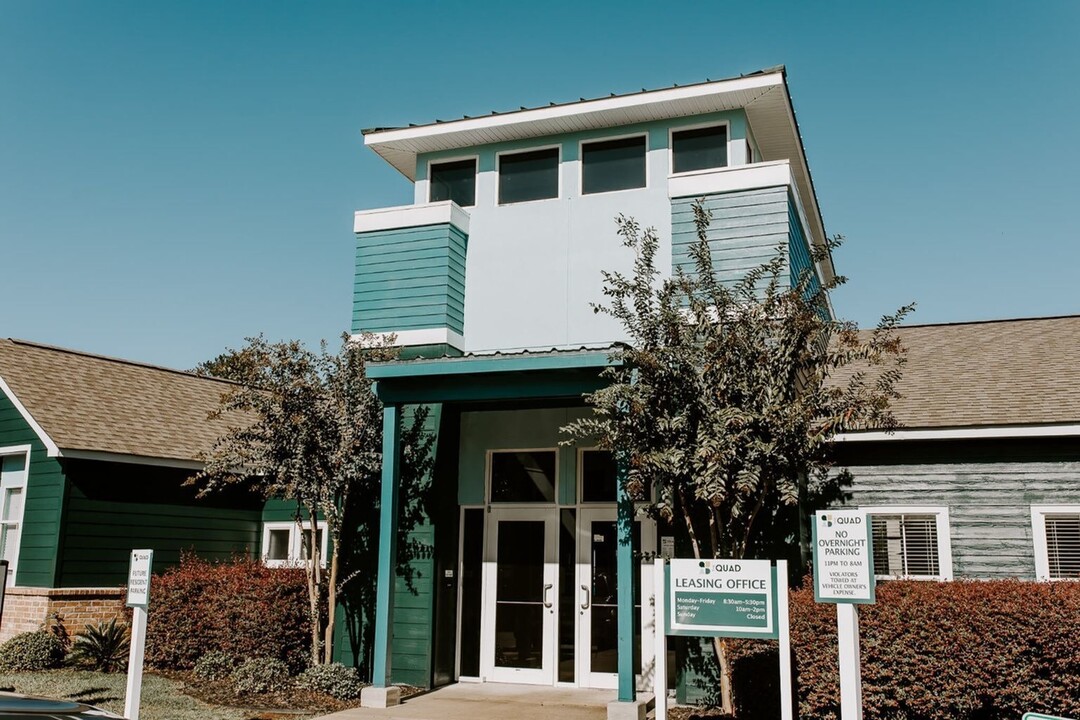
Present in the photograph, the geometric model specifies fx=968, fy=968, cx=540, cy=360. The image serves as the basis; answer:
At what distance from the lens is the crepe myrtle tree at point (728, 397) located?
9.88 m

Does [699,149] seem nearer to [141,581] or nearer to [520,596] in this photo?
[520,596]

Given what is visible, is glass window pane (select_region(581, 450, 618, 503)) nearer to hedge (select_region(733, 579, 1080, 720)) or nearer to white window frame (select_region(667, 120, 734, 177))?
hedge (select_region(733, 579, 1080, 720))

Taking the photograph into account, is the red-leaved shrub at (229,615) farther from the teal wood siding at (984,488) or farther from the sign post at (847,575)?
the sign post at (847,575)

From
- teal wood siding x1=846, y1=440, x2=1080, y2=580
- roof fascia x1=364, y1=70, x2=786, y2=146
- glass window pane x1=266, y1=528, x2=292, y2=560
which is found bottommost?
glass window pane x1=266, y1=528, x2=292, y2=560

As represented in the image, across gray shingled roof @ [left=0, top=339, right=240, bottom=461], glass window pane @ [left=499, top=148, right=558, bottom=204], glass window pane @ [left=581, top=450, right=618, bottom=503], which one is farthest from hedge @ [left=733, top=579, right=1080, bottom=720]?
gray shingled roof @ [left=0, top=339, right=240, bottom=461]

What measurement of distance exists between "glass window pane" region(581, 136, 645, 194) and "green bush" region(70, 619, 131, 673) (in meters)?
9.68

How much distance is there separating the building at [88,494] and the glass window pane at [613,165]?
7670 millimetres

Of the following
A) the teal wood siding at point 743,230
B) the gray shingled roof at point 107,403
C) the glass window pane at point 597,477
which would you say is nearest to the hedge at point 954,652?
the glass window pane at point 597,477

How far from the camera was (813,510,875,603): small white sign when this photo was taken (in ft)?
24.9

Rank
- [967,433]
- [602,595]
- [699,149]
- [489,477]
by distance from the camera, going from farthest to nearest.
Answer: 1. [699,149]
2. [489,477]
3. [602,595]
4. [967,433]

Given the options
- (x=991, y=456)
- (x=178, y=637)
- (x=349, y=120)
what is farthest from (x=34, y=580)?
(x=991, y=456)

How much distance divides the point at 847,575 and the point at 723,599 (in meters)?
1.32

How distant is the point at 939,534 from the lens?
12.0 meters

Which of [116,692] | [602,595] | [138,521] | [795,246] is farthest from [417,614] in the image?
[795,246]
